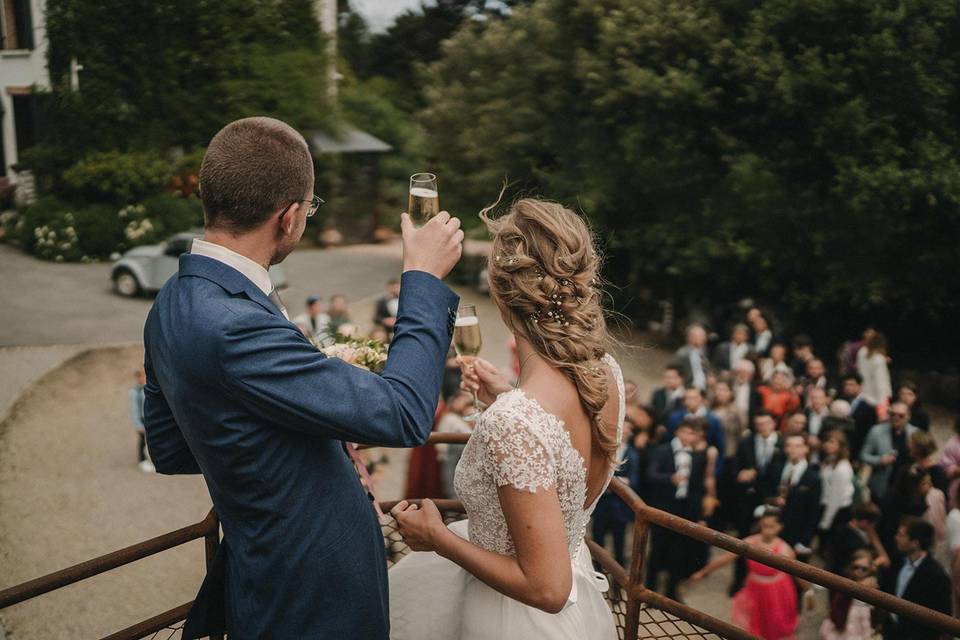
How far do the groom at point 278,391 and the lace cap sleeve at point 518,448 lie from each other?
0.28 metres

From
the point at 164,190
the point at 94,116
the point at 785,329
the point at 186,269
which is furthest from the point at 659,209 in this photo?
the point at 186,269

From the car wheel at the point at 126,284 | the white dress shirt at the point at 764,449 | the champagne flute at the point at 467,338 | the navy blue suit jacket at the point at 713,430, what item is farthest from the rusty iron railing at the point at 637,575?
the car wheel at the point at 126,284

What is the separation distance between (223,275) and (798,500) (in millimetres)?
5473

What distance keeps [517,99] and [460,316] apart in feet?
41.9

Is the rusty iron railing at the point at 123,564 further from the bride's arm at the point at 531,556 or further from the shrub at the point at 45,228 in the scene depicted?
the shrub at the point at 45,228

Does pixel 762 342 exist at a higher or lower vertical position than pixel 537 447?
lower

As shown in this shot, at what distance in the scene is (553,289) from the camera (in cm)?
176

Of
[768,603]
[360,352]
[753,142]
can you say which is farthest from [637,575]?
[753,142]

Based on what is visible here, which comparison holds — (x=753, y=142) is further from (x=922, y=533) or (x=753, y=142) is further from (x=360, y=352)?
(x=360, y=352)

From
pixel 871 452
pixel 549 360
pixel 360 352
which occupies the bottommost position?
pixel 871 452

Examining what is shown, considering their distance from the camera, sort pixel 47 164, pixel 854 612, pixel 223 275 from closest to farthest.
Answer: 1. pixel 223 275
2. pixel 854 612
3. pixel 47 164

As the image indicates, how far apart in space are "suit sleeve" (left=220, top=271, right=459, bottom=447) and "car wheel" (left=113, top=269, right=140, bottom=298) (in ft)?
31.3

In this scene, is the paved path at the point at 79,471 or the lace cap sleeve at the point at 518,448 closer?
the lace cap sleeve at the point at 518,448

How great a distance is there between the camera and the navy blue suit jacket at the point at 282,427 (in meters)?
1.32
